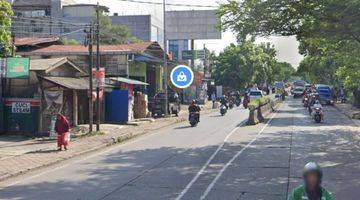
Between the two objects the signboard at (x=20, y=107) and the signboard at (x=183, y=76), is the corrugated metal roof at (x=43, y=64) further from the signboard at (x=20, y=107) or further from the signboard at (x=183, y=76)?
the signboard at (x=183, y=76)

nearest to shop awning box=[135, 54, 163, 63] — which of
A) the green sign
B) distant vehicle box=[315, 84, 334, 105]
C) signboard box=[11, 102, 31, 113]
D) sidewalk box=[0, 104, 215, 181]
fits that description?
sidewalk box=[0, 104, 215, 181]

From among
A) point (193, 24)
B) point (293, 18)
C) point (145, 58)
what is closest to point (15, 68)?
point (293, 18)

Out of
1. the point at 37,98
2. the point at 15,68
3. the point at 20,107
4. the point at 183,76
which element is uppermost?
the point at 15,68

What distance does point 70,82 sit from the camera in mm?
26812

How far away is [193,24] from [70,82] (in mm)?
27313

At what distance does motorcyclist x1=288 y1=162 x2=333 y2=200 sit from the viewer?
5.33m

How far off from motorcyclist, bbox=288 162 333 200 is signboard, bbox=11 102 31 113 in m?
20.9

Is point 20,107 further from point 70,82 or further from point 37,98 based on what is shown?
point 70,82

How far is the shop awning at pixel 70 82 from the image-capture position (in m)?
25.0

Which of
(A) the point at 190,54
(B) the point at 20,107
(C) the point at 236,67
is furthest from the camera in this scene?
(C) the point at 236,67

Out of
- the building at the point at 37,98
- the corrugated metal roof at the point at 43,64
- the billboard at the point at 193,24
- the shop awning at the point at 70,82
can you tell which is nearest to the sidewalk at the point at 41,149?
the building at the point at 37,98

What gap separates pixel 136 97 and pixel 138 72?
8.11 metres

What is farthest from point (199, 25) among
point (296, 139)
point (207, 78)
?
point (296, 139)

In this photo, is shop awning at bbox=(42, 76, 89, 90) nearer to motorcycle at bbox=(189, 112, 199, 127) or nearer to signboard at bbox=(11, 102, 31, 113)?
signboard at bbox=(11, 102, 31, 113)
